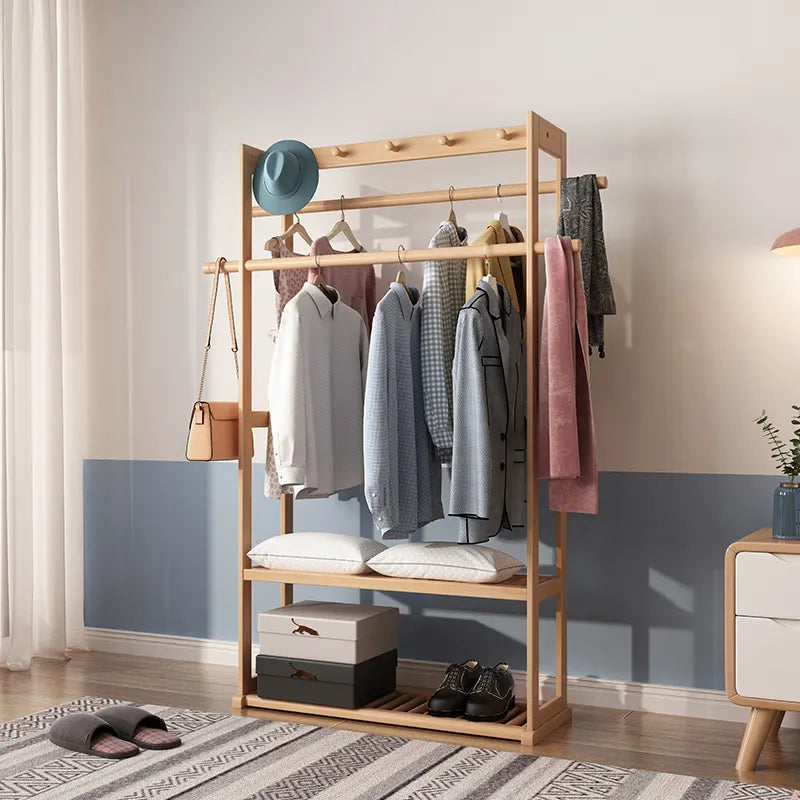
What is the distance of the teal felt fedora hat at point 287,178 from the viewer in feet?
10.6

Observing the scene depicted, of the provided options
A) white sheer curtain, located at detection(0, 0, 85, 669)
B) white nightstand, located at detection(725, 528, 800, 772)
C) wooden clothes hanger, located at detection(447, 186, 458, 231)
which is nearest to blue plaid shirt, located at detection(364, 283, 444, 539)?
wooden clothes hanger, located at detection(447, 186, 458, 231)

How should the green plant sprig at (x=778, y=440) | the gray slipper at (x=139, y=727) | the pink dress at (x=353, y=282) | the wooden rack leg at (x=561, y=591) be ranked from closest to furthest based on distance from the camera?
the gray slipper at (x=139, y=727) < the green plant sprig at (x=778, y=440) < the wooden rack leg at (x=561, y=591) < the pink dress at (x=353, y=282)

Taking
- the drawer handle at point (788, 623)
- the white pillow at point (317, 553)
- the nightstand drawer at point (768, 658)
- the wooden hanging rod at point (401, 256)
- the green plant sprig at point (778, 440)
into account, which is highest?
the wooden hanging rod at point (401, 256)

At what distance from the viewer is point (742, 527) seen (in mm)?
3139

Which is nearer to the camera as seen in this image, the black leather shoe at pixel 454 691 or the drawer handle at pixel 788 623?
the drawer handle at pixel 788 623

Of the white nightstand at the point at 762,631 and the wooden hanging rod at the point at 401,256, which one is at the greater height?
the wooden hanging rod at the point at 401,256

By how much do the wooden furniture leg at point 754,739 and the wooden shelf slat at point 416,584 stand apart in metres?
0.63

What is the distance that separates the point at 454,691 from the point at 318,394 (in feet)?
3.14

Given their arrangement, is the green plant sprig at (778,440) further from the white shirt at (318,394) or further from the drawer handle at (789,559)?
the white shirt at (318,394)

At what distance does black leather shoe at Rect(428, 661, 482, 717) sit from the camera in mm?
2988

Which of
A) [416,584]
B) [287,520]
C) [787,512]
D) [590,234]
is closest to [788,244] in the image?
[590,234]

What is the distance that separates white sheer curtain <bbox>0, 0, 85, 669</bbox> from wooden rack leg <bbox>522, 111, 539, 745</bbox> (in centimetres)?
190

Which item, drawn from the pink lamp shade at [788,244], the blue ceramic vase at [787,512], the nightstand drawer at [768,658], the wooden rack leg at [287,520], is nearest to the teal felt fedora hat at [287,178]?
the wooden rack leg at [287,520]

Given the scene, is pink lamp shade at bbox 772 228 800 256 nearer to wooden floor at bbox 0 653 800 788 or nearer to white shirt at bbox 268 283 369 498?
white shirt at bbox 268 283 369 498
